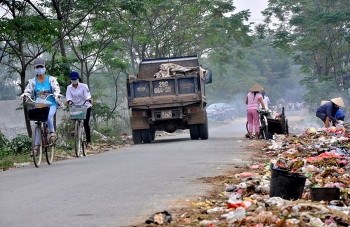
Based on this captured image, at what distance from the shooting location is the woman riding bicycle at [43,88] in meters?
12.2

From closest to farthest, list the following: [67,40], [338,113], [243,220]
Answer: [243,220] < [338,113] < [67,40]

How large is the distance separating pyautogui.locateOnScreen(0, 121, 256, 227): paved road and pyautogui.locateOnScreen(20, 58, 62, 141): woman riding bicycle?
43.7 inches

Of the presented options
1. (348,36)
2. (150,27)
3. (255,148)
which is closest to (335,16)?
(348,36)

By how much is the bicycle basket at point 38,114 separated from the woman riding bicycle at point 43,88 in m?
0.14

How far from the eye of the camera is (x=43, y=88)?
482 inches

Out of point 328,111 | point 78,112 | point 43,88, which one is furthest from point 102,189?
point 328,111

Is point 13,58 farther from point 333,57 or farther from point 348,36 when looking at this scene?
point 333,57

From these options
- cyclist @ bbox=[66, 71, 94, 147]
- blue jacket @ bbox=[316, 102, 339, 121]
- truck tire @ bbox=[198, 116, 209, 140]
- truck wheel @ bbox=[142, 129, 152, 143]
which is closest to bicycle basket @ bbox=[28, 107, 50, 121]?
cyclist @ bbox=[66, 71, 94, 147]

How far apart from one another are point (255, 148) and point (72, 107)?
14.7 ft

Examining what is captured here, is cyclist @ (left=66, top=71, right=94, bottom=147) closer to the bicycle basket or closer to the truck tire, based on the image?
the bicycle basket

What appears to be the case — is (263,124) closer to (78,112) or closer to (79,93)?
(79,93)

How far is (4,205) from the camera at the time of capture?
716 cm

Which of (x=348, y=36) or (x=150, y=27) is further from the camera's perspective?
(x=348, y=36)

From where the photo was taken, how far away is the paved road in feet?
20.4
